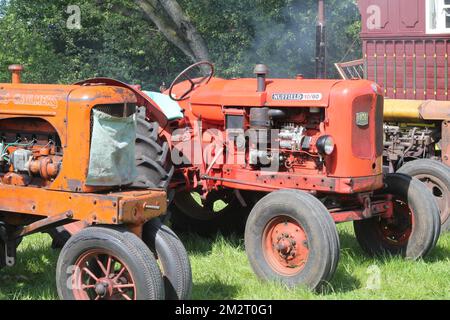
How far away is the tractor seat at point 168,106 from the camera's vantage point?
6.28m

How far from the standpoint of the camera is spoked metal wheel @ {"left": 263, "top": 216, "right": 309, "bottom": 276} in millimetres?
5270

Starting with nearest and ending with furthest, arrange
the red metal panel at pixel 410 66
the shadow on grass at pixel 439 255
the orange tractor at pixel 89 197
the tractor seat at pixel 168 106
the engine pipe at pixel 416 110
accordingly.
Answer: the orange tractor at pixel 89 197 → the shadow on grass at pixel 439 255 → the tractor seat at pixel 168 106 → the engine pipe at pixel 416 110 → the red metal panel at pixel 410 66

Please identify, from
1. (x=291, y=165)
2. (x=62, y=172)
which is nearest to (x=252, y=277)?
(x=291, y=165)

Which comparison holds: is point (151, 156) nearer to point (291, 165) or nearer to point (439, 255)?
point (291, 165)

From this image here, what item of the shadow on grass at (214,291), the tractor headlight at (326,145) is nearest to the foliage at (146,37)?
the tractor headlight at (326,145)

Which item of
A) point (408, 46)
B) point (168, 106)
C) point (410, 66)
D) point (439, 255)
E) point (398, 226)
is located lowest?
point (439, 255)

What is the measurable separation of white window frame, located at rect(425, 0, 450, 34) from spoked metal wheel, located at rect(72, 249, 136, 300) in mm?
7011

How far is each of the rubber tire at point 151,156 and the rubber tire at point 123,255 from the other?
1484 millimetres

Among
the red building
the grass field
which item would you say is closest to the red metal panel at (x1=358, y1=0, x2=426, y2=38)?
the red building

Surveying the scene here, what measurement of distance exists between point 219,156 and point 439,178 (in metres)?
2.21

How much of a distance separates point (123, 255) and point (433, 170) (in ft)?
12.8

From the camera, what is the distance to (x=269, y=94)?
5.89 meters

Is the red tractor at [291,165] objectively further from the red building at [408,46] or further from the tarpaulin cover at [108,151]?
the red building at [408,46]

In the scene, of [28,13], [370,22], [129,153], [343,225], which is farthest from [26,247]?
[28,13]
